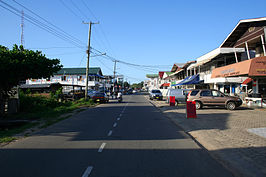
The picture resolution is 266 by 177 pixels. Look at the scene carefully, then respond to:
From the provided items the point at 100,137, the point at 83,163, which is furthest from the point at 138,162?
the point at 100,137

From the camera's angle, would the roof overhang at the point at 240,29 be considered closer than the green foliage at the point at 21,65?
No

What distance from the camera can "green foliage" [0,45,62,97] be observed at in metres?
13.9

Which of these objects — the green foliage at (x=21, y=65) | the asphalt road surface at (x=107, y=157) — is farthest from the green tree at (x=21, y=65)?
the asphalt road surface at (x=107, y=157)

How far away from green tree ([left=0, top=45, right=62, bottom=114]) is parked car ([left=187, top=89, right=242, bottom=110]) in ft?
40.3

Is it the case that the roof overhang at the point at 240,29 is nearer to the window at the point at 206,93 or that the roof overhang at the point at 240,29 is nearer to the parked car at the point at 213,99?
the parked car at the point at 213,99

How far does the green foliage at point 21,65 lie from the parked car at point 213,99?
40.4ft

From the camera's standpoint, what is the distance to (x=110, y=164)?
5.52m

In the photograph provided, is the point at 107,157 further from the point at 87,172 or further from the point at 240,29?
the point at 240,29

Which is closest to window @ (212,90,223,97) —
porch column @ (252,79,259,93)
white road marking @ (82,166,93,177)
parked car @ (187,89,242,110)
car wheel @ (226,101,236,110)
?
parked car @ (187,89,242,110)

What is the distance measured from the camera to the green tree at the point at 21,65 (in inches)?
547

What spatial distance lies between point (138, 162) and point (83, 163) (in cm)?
138

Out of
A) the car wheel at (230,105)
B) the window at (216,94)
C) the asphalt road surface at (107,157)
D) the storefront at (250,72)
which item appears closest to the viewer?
the asphalt road surface at (107,157)

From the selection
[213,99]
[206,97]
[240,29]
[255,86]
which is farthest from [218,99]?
[240,29]

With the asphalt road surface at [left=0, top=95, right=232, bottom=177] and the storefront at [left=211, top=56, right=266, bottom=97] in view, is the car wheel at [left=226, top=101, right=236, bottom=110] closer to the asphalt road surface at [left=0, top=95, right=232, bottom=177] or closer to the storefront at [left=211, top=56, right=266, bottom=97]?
the storefront at [left=211, top=56, right=266, bottom=97]
